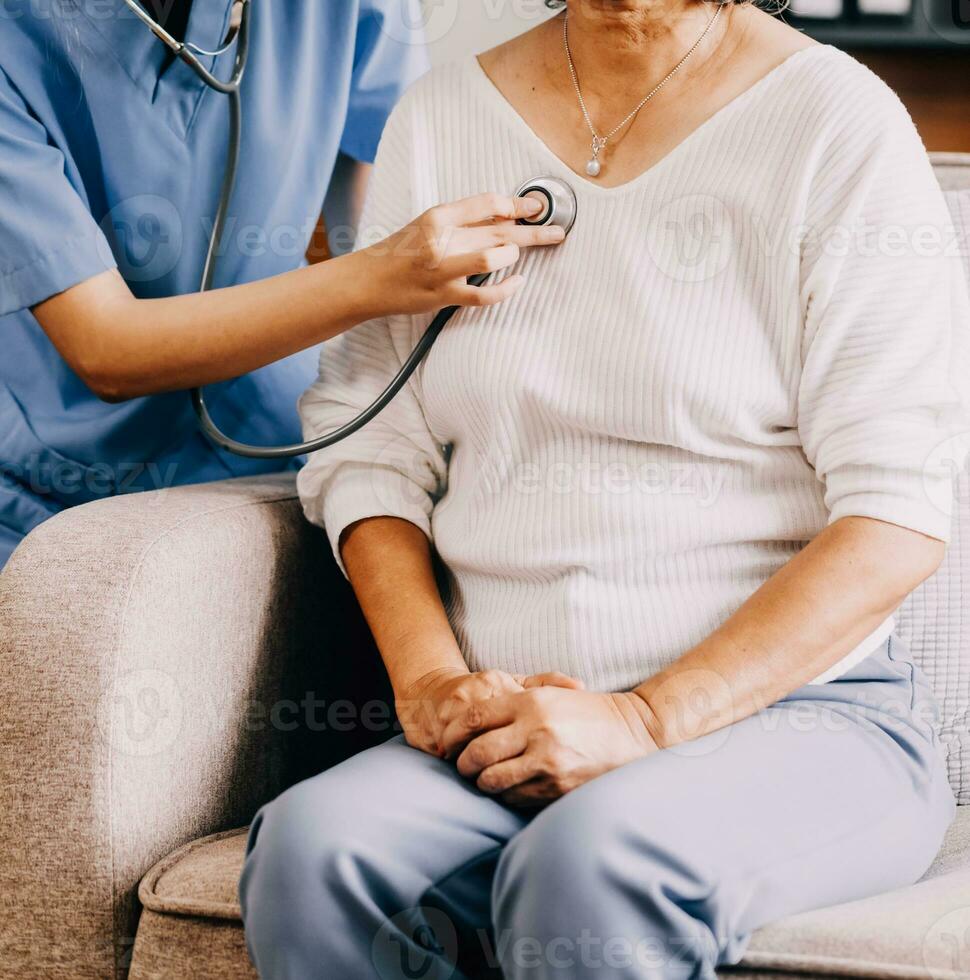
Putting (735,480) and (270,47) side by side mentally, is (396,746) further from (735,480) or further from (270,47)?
(270,47)

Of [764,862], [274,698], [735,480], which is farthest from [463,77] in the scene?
[764,862]

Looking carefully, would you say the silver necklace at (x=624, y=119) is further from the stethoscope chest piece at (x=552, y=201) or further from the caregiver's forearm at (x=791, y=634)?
the caregiver's forearm at (x=791, y=634)

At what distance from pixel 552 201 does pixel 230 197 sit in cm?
36

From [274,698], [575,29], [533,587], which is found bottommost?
[274,698]

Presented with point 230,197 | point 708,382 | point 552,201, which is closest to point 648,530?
point 708,382

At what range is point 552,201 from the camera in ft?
3.04

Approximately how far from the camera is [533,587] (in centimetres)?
91

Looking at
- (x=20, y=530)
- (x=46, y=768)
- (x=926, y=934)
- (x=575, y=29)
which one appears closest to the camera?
(x=926, y=934)

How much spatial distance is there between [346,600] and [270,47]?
526 millimetres

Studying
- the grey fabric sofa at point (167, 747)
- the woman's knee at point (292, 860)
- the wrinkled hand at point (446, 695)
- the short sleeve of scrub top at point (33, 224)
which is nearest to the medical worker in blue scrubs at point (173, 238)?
the short sleeve of scrub top at point (33, 224)

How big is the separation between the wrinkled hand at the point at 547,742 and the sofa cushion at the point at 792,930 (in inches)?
5.6

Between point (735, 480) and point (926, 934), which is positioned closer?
point (926, 934)

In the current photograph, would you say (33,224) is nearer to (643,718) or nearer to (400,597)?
(400,597)

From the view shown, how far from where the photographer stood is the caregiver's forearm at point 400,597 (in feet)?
2.98
